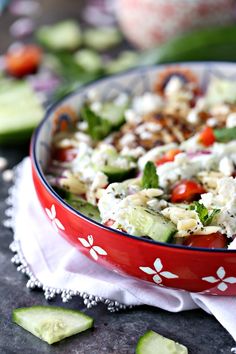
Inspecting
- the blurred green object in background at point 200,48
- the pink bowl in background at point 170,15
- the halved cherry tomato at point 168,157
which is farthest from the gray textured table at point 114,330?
the pink bowl in background at point 170,15

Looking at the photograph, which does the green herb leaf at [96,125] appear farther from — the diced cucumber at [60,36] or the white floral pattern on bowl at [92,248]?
the diced cucumber at [60,36]

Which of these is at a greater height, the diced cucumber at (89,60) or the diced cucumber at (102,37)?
the diced cucumber at (89,60)

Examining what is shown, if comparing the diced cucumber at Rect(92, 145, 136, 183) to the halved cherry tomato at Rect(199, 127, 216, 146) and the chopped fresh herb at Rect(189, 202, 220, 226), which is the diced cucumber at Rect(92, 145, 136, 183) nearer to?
the halved cherry tomato at Rect(199, 127, 216, 146)

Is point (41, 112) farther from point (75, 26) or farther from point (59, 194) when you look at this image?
point (75, 26)

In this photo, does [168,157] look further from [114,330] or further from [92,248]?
[114,330]

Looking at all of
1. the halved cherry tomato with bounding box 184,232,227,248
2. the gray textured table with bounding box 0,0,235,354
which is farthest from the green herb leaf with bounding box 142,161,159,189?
the gray textured table with bounding box 0,0,235,354

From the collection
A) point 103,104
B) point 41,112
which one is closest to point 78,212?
point 103,104
